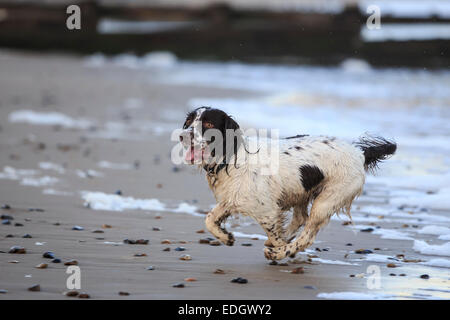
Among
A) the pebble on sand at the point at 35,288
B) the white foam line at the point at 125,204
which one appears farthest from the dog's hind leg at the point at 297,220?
the pebble on sand at the point at 35,288

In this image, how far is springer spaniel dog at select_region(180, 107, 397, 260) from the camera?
6.96 meters

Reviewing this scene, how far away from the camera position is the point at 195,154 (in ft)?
22.7

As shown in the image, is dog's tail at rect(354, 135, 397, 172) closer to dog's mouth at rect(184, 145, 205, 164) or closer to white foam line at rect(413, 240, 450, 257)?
white foam line at rect(413, 240, 450, 257)

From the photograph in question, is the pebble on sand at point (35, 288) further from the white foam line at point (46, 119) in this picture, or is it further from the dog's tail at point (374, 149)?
the white foam line at point (46, 119)

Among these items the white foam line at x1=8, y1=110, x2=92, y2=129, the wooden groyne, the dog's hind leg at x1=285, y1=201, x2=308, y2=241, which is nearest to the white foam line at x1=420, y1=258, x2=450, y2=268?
the dog's hind leg at x1=285, y1=201, x2=308, y2=241

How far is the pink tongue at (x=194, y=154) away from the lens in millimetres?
6898

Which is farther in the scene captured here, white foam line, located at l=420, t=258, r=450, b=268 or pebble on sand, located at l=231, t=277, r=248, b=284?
white foam line, located at l=420, t=258, r=450, b=268

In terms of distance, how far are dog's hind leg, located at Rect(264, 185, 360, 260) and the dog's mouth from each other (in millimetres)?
965

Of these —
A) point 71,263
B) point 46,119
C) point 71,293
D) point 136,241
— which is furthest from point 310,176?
point 46,119

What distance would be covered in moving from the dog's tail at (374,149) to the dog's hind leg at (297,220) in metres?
0.67
